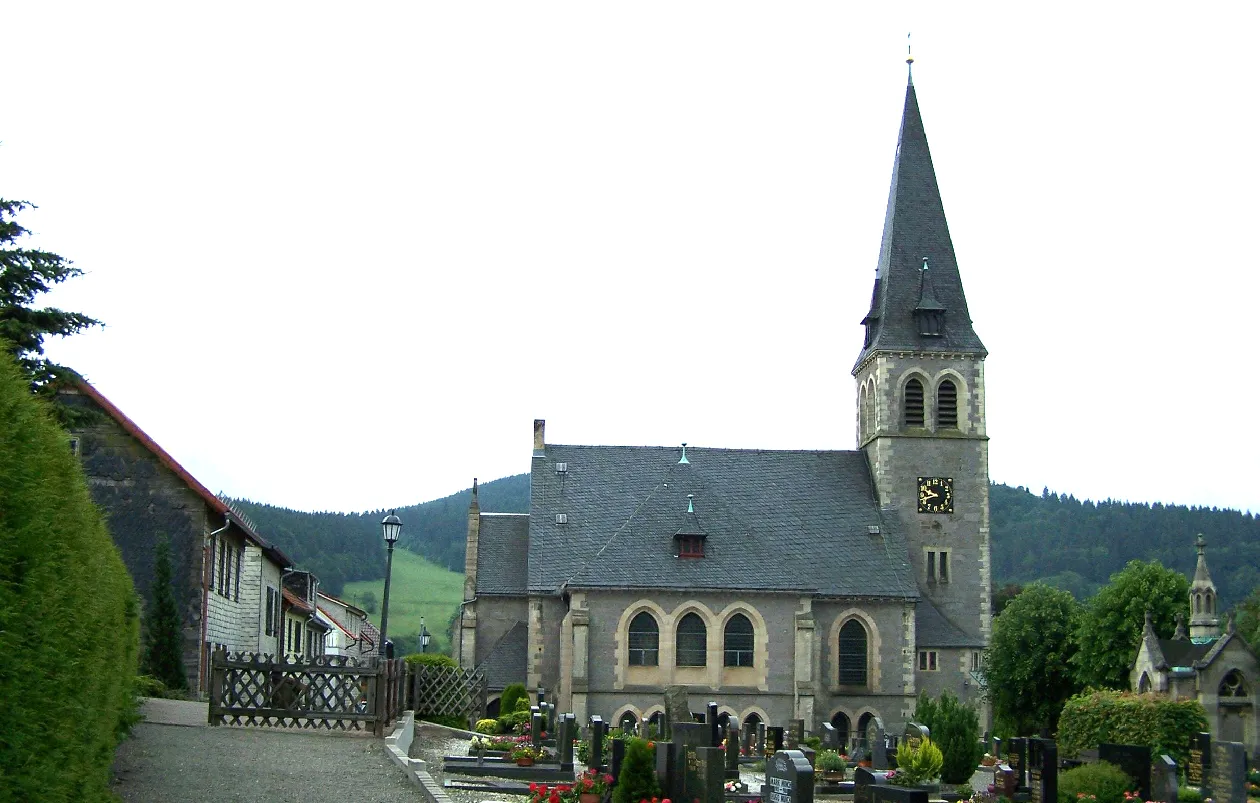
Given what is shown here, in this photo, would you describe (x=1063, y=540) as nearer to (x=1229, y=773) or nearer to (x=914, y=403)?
(x=914, y=403)

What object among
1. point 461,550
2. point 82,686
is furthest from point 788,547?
point 461,550

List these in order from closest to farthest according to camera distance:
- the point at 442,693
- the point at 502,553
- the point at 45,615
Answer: the point at 45,615
the point at 442,693
the point at 502,553

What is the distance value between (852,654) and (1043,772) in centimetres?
3097

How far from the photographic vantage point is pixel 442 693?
127 ft

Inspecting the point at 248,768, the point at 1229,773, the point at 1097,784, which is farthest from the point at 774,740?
the point at 248,768

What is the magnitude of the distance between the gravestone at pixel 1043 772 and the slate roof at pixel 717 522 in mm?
26316

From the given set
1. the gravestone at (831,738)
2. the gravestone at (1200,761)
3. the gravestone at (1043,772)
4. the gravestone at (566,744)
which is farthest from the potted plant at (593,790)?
the gravestone at (831,738)

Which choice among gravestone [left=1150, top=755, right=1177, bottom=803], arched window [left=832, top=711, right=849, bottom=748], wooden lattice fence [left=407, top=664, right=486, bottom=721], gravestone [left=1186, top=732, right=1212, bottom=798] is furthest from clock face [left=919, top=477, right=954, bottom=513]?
gravestone [left=1150, top=755, right=1177, bottom=803]

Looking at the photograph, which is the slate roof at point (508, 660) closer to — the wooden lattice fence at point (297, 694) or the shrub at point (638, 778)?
the wooden lattice fence at point (297, 694)

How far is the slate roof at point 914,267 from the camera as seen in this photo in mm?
52969

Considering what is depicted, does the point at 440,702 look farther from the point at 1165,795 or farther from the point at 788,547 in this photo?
the point at 1165,795

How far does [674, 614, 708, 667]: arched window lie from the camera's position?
155 feet

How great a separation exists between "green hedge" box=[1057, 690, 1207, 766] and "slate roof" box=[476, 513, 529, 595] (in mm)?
21393

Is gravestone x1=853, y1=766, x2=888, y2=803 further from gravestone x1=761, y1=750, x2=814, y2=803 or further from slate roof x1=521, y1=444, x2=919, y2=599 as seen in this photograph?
slate roof x1=521, y1=444, x2=919, y2=599
